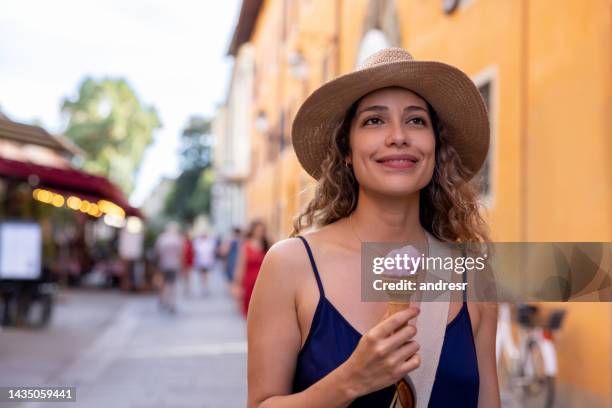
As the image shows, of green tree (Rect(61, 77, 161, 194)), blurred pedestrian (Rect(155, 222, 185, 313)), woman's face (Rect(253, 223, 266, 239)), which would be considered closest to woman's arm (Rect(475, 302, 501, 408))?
woman's face (Rect(253, 223, 266, 239))

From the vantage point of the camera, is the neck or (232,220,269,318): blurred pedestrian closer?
the neck

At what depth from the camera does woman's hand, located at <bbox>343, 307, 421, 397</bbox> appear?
64.4 inches

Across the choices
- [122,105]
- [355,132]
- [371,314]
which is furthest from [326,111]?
[122,105]

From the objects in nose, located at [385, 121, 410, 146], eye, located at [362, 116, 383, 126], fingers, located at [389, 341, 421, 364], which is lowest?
fingers, located at [389, 341, 421, 364]

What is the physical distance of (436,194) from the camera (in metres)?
2.36

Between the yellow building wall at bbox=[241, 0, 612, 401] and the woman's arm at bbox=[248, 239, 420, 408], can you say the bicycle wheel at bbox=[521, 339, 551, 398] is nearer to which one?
the yellow building wall at bbox=[241, 0, 612, 401]

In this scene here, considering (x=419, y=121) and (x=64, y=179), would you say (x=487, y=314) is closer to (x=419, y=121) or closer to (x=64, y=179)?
(x=419, y=121)

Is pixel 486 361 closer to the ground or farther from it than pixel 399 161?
closer to the ground

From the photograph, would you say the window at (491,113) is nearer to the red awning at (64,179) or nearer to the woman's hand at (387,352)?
the woman's hand at (387,352)

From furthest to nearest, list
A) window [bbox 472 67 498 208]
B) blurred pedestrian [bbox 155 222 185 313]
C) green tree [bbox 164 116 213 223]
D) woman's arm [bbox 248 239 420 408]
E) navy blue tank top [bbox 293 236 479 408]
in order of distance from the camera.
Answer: green tree [bbox 164 116 213 223] < blurred pedestrian [bbox 155 222 185 313] < window [bbox 472 67 498 208] < navy blue tank top [bbox 293 236 479 408] < woman's arm [bbox 248 239 420 408]

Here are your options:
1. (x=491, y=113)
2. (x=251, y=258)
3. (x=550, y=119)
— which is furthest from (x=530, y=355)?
(x=251, y=258)

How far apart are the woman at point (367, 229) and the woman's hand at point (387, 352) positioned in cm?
3

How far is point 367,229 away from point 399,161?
0.74 feet

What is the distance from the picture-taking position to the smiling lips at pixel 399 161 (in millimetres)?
2084
